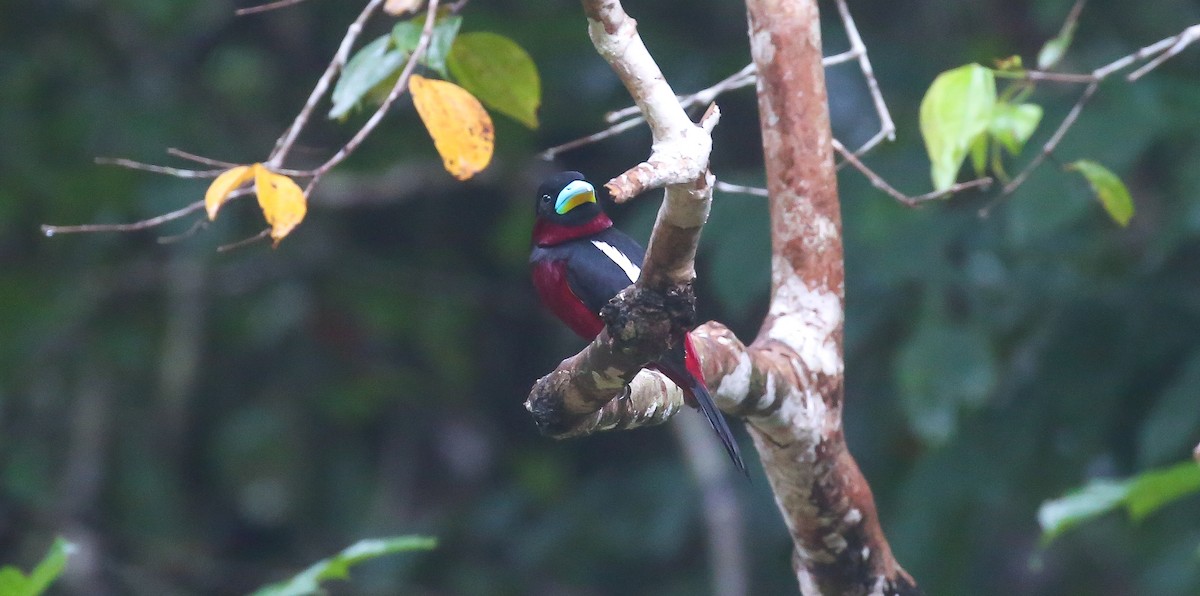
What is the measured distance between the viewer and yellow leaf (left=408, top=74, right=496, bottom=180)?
79.5 inches

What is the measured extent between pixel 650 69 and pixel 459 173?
48 cm

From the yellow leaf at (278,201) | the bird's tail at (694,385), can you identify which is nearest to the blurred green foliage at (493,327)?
the bird's tail at (694,385)

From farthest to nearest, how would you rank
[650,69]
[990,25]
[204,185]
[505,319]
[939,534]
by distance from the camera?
1. [505,319]
2. [990,25]
3. [204,185]
4. [939,534]
5. [650,69]

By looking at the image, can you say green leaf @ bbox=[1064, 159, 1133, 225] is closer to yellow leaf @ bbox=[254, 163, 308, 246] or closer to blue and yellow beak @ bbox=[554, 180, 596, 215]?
blue and yellow beak @ bbox=[554, 180, 596, 215]

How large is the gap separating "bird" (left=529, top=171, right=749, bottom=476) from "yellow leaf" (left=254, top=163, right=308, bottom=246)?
2.07ft

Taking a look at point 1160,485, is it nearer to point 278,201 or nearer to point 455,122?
point 455,122

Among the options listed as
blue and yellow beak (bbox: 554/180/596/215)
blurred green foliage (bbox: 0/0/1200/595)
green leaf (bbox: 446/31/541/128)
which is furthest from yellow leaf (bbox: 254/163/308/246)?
blurred green foliage (bbox: 0/0/1200/595)

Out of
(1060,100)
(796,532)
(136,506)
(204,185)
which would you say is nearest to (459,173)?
(796,532)

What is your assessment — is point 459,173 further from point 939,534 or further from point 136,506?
point 136,506

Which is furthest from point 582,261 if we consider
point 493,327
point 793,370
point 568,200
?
point 493,327

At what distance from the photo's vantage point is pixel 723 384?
6.57 ft

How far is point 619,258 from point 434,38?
0.57m

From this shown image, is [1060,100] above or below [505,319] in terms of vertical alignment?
below

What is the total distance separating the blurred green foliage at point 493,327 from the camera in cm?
355
